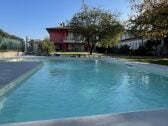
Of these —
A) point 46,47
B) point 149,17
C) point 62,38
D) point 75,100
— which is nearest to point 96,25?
point 46,47

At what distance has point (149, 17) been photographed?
24.5 metres

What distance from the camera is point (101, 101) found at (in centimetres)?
820

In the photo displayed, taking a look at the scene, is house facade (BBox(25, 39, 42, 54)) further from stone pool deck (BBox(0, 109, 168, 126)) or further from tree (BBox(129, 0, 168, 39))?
stone pool deck (BBox(0, 109, 168, 126))

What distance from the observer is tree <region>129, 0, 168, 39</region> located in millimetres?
23656

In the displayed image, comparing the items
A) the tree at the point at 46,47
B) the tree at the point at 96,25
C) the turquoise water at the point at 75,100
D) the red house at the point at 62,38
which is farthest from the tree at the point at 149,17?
the red house at the point at 62,38

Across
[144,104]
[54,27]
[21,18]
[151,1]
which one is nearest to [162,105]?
[144,104]

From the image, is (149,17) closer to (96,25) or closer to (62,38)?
(96,25)

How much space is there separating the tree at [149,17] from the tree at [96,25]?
11131 mm

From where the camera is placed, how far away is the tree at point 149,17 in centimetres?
2366

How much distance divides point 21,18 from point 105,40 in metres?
11.3

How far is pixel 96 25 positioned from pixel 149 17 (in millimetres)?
15043

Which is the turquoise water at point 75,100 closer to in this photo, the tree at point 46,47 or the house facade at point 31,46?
the tree at point 46,47

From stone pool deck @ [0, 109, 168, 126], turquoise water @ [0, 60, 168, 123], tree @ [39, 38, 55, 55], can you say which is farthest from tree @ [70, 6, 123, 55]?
stone pool deck @ [0, 109, 168, 126]

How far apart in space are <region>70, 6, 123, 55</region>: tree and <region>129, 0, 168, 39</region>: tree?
11.1m
